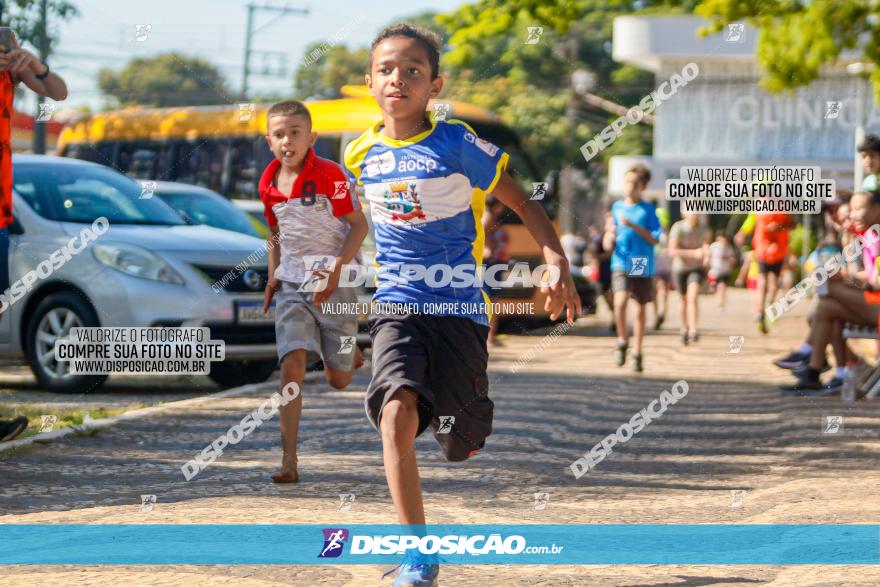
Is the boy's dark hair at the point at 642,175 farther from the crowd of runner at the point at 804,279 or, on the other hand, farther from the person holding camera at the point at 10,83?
the person holding camera at the point at 10,83

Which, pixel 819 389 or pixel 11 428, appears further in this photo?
pixel 819 389

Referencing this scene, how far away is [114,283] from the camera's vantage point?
1076 cm

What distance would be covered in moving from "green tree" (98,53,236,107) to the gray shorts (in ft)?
181

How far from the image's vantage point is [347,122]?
19.7 metres

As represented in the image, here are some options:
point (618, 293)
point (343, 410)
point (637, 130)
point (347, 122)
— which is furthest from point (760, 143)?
point (343, 410)

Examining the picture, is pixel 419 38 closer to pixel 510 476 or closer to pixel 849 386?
pixel 510 476

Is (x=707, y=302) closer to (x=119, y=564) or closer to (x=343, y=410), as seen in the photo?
(x=343, y=410)

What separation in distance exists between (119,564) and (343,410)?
4893 millimetres

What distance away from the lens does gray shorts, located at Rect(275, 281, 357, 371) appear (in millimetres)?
6945

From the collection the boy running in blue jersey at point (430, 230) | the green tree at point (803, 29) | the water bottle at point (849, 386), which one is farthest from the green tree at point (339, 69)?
the boy running in blue jersey at point (430, 230)

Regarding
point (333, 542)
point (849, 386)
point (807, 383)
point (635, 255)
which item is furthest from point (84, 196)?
point (333, 542)

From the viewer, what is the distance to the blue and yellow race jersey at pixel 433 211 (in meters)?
4.91

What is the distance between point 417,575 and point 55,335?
22.6 ft

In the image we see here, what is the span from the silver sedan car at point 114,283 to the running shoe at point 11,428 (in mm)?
2654
